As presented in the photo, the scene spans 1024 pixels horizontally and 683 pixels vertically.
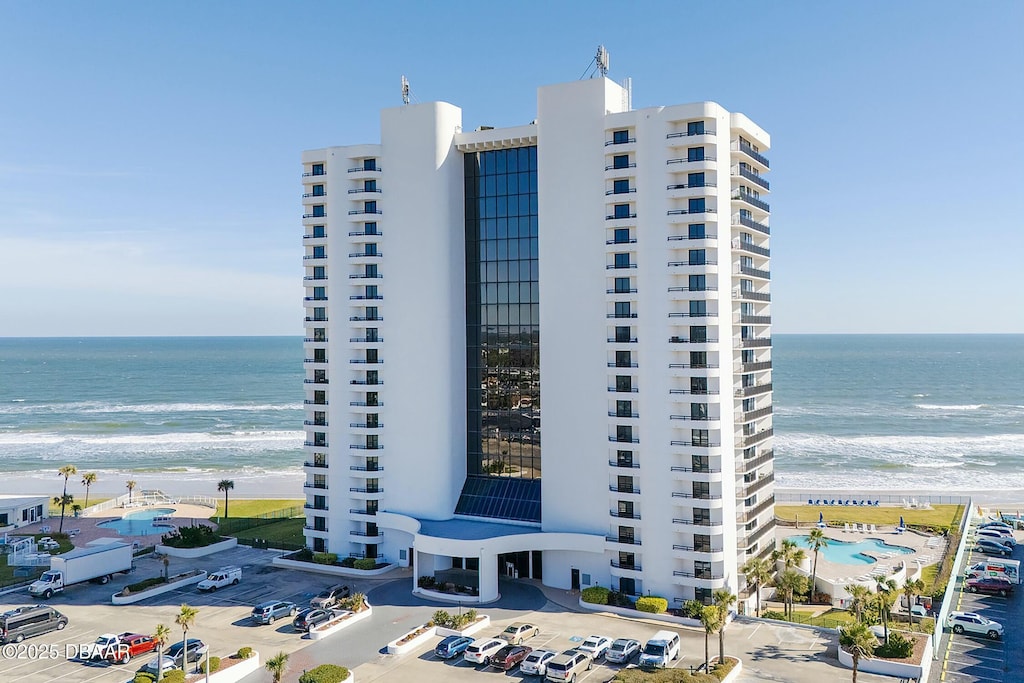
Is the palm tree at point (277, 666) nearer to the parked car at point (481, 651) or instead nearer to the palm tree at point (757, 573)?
the parked car at point (481, 651)

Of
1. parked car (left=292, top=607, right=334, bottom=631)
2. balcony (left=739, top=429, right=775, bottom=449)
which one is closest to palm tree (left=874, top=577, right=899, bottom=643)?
balcony (left=739, top=429, right=775, bottom=449)

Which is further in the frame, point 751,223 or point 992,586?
point 751,223

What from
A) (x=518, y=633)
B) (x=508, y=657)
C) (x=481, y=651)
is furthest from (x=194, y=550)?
(x=508, y=657)

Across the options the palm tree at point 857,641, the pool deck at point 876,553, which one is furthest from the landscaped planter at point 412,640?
the pool deck at point 876,553

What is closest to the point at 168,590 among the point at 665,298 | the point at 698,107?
the point at 665,298

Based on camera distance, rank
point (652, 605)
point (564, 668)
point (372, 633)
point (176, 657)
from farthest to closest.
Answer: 1. point (652, 605)
2. point (372, 633)
3. point (176, 657)
4. point (564, 668)

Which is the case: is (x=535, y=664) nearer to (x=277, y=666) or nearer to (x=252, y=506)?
(x=277, y=666)

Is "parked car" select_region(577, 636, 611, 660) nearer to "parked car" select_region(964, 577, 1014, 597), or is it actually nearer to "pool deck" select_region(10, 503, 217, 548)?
"parked car" select_region(964, 577, 1014, 597)

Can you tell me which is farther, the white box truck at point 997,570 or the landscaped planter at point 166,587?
the white box truck at point 997,570
